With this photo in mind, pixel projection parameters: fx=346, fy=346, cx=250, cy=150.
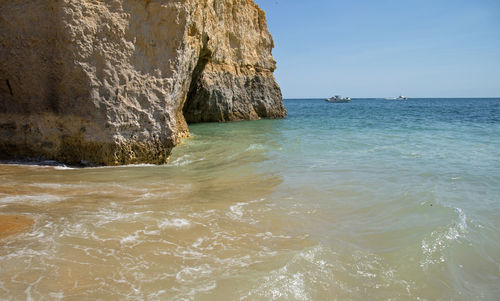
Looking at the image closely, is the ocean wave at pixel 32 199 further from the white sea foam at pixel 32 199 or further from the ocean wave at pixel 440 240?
the ocean wave at pixel 440 240

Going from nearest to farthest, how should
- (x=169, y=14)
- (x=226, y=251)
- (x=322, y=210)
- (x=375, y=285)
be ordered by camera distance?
1. (x=375, y=285)
2. (x=226, y=251)
3. (x=322, y=210)
4. (x=169, y=14)

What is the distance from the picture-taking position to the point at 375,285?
3.36 m

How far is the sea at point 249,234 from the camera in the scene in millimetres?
3240

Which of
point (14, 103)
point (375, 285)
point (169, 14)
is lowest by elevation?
point (375, 285)

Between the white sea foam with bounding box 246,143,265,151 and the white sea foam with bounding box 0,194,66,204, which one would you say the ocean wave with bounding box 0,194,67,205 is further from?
the white sea foam with bounding box 246,143,265,151

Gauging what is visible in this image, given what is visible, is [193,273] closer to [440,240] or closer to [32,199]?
[440,240]

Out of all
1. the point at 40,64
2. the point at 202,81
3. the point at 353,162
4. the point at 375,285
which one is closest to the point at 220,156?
the point at 353,162

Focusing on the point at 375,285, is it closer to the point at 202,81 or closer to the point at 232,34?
the point at 202,81

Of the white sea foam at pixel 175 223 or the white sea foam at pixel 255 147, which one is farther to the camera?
the white sea foam at pixel 255 147

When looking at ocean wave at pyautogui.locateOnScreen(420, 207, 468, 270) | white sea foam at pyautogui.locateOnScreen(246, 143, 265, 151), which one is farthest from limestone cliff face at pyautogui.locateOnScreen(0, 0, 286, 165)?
ocean wave at pyautogui.locateOnScreen(420, 207, 468, 270)

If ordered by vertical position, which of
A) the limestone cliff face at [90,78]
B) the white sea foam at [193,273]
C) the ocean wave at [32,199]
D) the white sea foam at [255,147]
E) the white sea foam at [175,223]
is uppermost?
the limestone cliff face at [90,78]

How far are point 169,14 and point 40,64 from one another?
309cm

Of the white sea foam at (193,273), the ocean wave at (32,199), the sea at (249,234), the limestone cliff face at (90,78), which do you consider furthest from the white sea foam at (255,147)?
the white sea foam at (193,273)

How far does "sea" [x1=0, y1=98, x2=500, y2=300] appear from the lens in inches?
128
